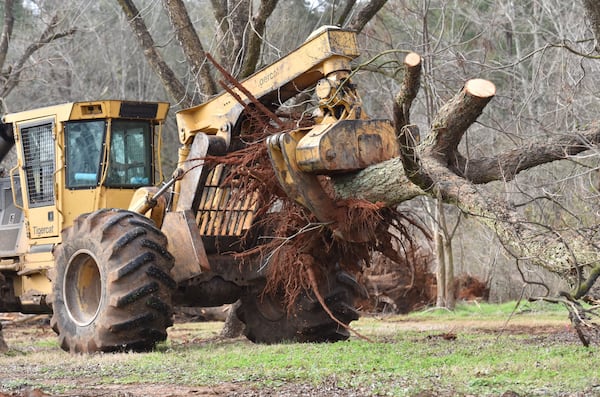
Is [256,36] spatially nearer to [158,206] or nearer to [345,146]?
[158,206]

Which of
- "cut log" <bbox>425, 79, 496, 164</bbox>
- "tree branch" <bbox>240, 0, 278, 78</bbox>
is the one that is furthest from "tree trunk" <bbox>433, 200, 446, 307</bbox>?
"cut log" <bbox>425, 79, 496, 164</bbox>

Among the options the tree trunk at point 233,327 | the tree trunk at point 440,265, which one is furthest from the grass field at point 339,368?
the tree trunk at point 440,265

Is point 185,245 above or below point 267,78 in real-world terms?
below

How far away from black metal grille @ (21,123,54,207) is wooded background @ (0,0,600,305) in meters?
2.31

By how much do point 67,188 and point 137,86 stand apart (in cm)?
2308

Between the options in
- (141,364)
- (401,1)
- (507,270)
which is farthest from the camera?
(507,270)

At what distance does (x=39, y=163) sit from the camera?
12.9 metres

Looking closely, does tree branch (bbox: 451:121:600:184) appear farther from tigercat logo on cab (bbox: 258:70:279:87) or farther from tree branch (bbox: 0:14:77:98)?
tree branch (bbox: 0:14:77:98)

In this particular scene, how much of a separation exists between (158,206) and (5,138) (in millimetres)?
3384

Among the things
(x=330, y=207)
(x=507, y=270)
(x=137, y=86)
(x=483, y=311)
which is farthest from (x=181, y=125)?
(x=137, y=86)

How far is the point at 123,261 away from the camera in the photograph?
1066cm

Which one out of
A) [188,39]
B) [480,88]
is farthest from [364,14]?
[480,88]

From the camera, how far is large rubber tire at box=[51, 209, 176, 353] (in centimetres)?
1057

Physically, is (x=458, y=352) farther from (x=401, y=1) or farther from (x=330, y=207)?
(x=401, y=1)
